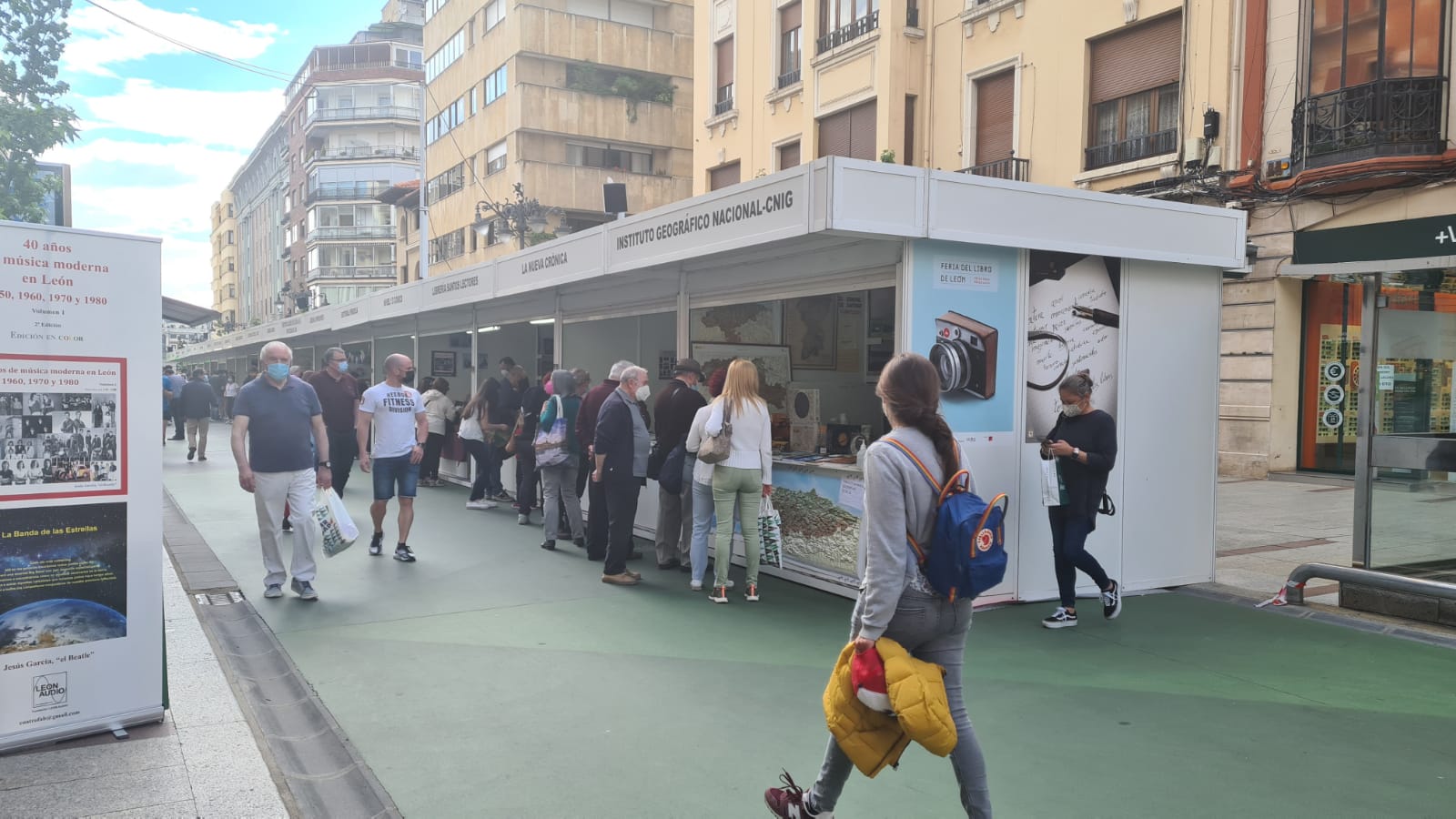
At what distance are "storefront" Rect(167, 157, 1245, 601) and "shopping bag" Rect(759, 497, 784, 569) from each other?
33 centimetres

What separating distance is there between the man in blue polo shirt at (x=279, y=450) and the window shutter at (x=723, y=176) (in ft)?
66.5

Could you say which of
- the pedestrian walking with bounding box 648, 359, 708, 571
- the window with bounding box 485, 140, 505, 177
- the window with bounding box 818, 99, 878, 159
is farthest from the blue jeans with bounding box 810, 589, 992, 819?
the window with bounding box 485, 140, 505, 177

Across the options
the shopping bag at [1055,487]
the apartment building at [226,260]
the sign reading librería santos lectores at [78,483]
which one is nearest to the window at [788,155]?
the shopping bag at [1055,487]

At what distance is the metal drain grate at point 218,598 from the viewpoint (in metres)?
6.91

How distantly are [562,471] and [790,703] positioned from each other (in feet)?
15.5

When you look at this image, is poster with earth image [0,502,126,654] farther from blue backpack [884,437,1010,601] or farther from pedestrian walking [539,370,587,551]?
pedestrian walking [539,370,587,551]

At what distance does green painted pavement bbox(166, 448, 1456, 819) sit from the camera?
3.86m

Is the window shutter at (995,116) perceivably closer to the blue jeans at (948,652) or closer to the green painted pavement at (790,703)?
the green painted pavement at (790,703)

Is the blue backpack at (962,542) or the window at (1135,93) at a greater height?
the window at (1135,93)

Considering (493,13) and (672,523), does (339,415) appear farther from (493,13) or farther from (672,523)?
(493,13)

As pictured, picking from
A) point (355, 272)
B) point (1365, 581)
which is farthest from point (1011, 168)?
point (355, 272)

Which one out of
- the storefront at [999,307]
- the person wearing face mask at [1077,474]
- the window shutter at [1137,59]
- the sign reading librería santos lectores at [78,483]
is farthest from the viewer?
the window shutter at [1137,59]

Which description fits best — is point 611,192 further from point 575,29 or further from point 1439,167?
point 575,29

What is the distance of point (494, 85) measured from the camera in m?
38.0
